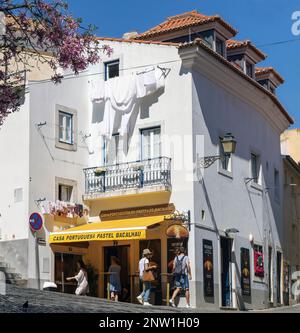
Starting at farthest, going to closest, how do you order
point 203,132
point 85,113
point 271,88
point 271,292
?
point 271,88, point 271,292, point 85,113, point 203,132

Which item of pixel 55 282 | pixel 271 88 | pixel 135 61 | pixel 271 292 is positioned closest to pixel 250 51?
pixel 271 88

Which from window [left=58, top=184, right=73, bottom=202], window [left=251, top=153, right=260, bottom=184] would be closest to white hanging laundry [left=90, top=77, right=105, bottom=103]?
window [left=58, top=184, right=73, bottom=202]

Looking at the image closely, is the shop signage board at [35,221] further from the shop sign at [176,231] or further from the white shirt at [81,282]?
the shop sign at [176,231]

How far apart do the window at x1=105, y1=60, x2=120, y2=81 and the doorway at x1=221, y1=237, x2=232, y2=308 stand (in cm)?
683

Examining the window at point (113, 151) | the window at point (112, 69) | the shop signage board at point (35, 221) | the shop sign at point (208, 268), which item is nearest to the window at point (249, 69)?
the window at point (112, 69)

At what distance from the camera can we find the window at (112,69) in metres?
28.8

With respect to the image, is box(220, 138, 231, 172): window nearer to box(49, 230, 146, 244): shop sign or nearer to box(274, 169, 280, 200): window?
box(49, 230, 146, 244): shop sign

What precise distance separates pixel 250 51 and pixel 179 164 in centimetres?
769

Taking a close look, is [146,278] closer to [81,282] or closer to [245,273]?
[81,282]

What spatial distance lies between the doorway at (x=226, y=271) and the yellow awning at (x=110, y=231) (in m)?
3.19

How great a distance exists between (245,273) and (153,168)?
5429 mm

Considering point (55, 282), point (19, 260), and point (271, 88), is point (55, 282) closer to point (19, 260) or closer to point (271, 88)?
point (19, 260)

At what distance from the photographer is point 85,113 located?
94.6 feet

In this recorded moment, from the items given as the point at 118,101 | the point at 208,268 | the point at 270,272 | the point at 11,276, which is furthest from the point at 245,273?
the point at 11,276
